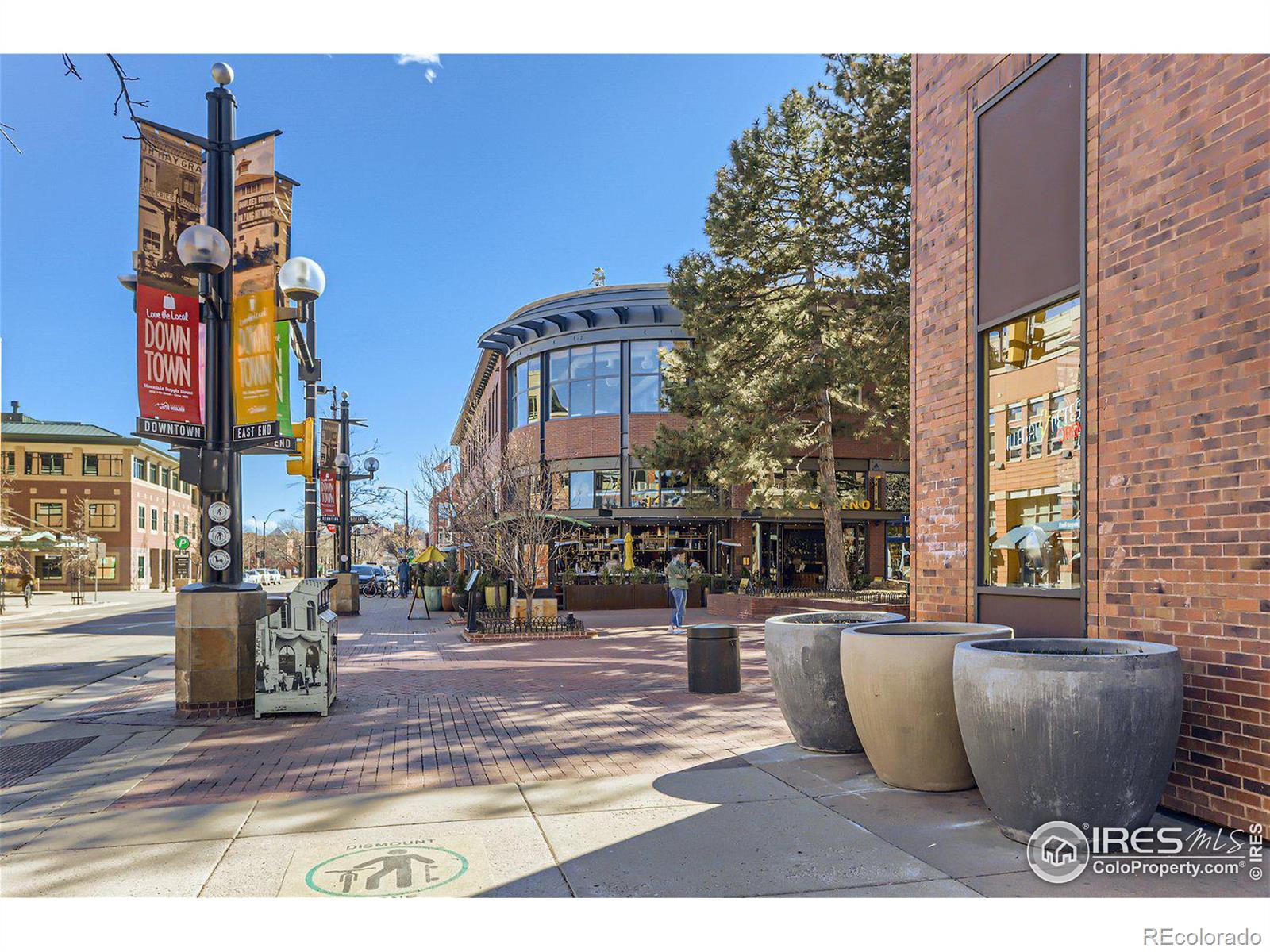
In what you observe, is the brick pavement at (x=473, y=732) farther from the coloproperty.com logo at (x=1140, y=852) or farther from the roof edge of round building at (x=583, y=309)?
the roof edge of round building at (x=583, y=309)

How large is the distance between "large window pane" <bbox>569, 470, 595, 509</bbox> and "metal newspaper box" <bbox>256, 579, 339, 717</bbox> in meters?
27.0

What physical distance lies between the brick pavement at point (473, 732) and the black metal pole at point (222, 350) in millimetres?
1910

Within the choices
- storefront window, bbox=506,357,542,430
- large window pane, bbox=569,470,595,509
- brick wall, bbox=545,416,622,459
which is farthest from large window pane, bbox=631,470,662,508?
storefront window, bbox=506,357,542,430

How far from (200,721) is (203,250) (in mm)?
4607

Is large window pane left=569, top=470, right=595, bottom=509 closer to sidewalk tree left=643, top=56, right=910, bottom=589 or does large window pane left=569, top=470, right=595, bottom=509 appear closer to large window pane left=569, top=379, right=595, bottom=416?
large window pane left=569, top=379, right=595, bottom=416

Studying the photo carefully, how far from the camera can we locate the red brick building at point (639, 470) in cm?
3497

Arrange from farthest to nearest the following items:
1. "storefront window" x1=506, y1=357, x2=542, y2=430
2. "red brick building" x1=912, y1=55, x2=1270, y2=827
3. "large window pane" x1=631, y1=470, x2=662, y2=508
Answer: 1. "storefront window" x1=506, y1=357, x2=542, y2=430
2. "large window pane" x1=631, y1=470, x2=662, y2=508
3. "red brick building" x1=912, y1=55, x2=1270, y2=827

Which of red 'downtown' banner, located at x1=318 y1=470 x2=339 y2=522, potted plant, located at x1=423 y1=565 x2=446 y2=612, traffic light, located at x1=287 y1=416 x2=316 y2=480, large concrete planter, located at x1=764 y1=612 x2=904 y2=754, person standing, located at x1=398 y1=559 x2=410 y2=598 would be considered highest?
traffic light, located at x1=287 y1=416 x2=316 y2=480

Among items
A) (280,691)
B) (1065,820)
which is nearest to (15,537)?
Answer: (280,691)

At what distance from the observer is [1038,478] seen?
22.9 ft

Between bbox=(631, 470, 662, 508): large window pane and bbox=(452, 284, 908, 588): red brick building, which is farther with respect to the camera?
bbox=(631, 470, 662, 508): large window pane

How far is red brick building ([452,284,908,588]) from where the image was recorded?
3497cm

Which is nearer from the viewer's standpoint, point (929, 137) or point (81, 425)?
point (929, 137)

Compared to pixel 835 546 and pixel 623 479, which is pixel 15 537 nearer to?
pixel 623 479
